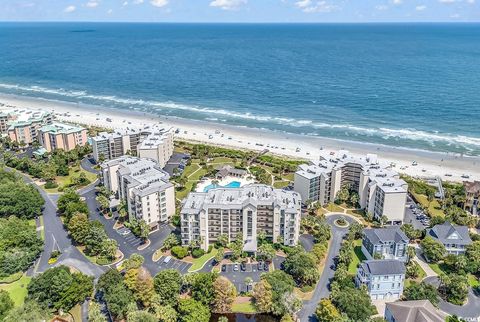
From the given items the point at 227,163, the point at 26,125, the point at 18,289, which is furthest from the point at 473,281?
the point at 26,125

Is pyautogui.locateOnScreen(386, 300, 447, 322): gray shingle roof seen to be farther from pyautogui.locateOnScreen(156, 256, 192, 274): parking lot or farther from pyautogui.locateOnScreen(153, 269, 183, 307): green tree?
pyautogui.locateOnScreen(156, 256, 192, 274): parking lot

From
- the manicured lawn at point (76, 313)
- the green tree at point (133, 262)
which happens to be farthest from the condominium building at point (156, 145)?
the manicured lawn at point (76, 313)

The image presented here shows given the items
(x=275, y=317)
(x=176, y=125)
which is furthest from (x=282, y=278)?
(x=176, y=125)

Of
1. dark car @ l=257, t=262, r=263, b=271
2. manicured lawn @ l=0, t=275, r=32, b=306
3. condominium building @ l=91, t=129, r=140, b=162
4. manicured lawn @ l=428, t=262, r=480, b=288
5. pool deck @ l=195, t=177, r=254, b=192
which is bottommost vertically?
manicured lawn @ l=428, t=262, r=480, b=288

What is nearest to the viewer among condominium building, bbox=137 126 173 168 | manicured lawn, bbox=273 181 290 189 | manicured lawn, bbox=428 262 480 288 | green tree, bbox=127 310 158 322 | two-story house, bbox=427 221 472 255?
green tree, bbox=127 310 158 322

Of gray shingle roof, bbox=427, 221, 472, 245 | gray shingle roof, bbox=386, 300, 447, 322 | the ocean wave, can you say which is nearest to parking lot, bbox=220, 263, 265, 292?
gray shingle roof, bbox=386, 300, 447, 322

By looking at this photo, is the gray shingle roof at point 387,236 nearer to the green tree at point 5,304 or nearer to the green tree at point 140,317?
the green tree at point 140,317
